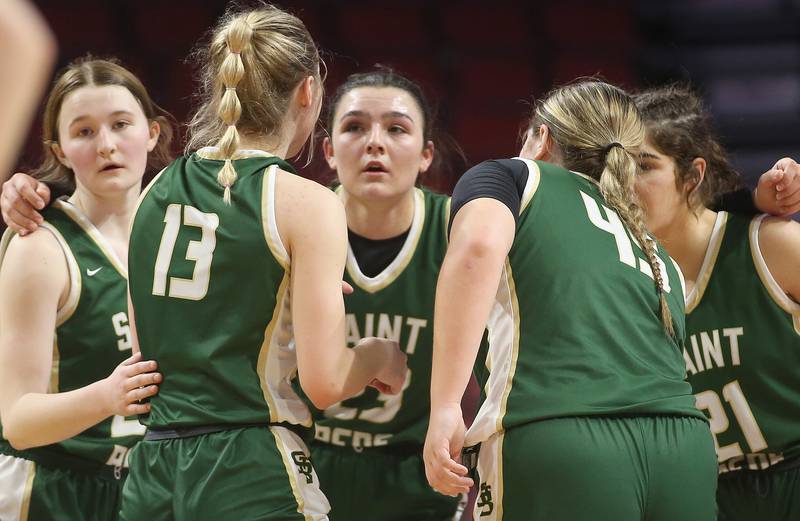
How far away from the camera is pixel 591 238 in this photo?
273cm

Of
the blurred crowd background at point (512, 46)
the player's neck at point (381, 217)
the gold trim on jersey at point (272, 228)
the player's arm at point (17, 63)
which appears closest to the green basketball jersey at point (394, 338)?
the player's neck at point (381, 217)

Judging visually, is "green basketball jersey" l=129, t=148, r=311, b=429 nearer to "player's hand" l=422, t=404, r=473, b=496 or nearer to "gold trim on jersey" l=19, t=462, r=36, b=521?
"player's hand" l=422, t=404, r=473, b=496

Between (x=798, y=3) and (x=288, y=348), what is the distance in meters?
9.64

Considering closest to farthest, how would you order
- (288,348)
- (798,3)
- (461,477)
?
(461,477) → (288,348) → (798,3)

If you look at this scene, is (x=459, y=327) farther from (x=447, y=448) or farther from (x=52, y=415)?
(x=52, y=415)

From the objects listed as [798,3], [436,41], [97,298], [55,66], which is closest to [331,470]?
[97,298]

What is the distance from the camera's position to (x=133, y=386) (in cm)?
258

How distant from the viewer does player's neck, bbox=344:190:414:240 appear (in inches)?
157

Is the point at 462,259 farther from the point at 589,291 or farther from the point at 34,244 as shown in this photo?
the point at 34,244

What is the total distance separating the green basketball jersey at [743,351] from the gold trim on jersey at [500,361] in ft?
3.79

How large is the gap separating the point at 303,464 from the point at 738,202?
201 centimetres

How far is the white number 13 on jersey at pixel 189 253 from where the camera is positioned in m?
2.55

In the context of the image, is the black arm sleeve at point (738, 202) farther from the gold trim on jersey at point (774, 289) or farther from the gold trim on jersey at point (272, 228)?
the gold trim on jersey at point (272, 228)

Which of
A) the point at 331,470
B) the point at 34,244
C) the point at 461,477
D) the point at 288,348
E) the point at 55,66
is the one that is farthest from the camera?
the point at 55,66
